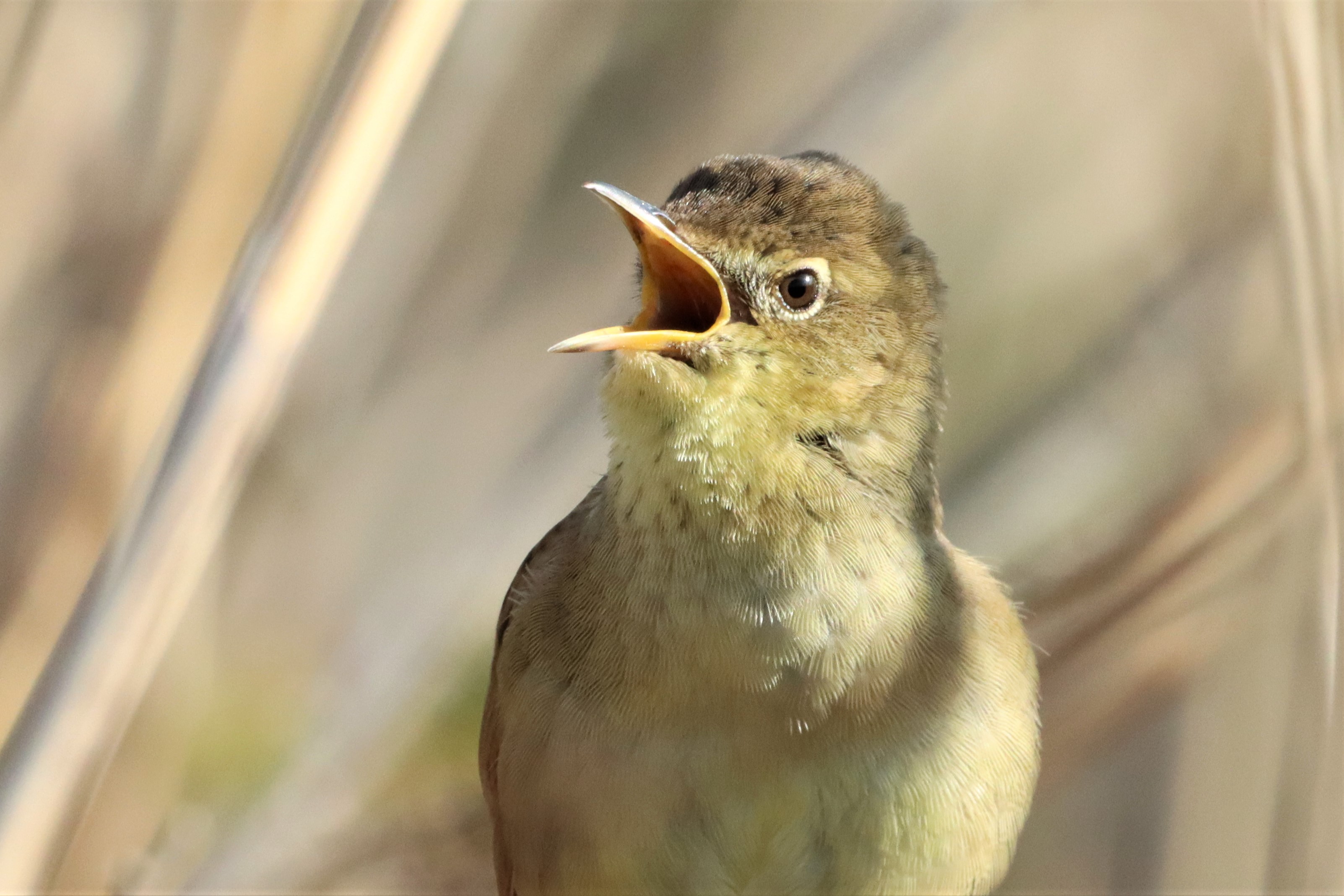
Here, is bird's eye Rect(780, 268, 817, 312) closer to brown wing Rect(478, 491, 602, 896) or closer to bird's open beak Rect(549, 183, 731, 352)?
bird's open beak Rect(549, 183, 731, 352)

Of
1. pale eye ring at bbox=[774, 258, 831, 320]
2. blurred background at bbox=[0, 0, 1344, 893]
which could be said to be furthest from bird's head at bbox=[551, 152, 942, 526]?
blurred background at bbox=[0, 0, 1344, 893]

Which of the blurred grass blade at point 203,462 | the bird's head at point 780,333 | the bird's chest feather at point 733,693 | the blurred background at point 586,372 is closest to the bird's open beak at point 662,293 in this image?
the bird's head at point 780,333

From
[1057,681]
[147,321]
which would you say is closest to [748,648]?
[1057,681]

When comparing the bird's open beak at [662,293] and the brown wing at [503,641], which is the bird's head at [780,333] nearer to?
the bird's open beak at [662,293]

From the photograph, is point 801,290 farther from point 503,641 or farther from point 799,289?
point 503,641

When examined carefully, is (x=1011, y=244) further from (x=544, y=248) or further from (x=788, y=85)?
(x=544, y=248)

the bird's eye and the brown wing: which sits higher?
the bird's eye

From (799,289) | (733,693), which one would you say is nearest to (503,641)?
(733,693)
